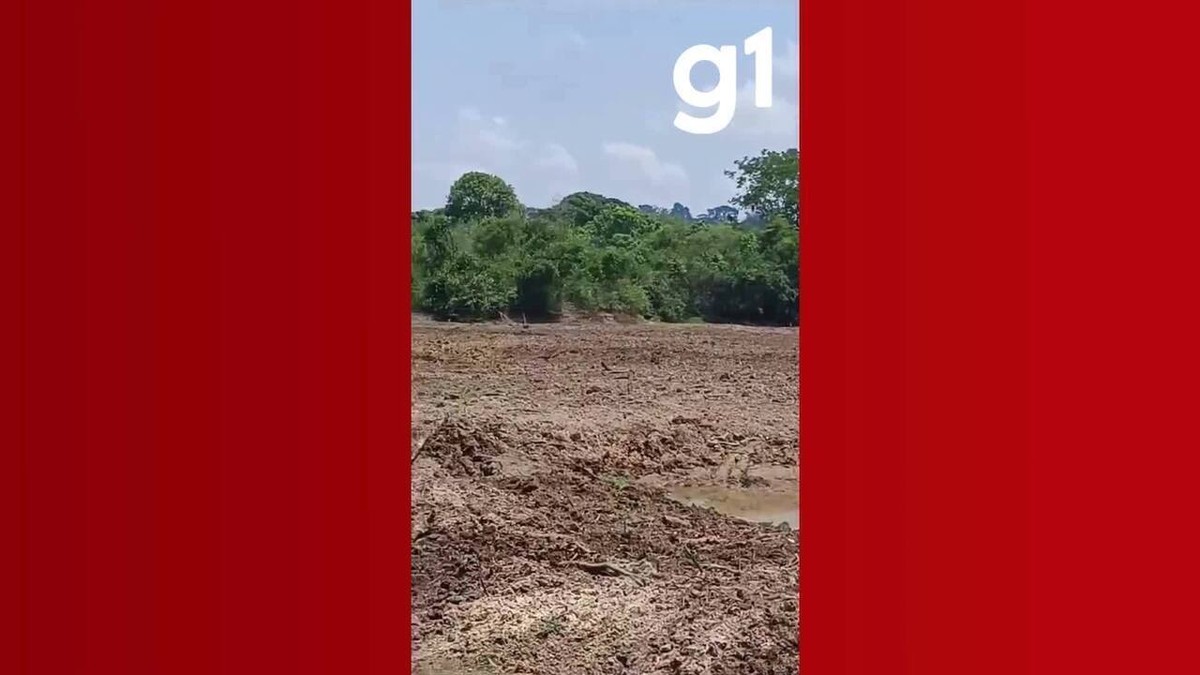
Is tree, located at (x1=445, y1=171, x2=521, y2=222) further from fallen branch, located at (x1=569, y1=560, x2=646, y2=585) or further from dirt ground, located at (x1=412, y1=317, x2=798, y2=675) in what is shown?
fallen branch, located at (x1=569, y1=560, x2=646, y2=585)

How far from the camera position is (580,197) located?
11.7 metres

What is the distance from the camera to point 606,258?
10547 mm

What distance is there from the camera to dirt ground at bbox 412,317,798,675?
4.01 meters

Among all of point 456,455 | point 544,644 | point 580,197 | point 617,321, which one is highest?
point 580,197

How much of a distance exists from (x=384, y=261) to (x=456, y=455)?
413cm

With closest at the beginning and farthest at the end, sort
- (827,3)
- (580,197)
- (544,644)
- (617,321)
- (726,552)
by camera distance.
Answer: (827,3)
(544,644)
(726,552)
(617,321)
(580,197)

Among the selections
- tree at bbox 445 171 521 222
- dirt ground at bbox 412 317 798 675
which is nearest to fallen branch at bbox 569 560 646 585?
dirt ground at bbox 412 317 798 675

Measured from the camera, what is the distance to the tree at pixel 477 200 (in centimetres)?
1092

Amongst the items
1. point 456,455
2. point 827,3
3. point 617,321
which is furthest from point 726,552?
point 617,321

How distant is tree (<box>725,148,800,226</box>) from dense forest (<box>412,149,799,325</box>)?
0.03ft

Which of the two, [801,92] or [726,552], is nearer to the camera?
[801,92]

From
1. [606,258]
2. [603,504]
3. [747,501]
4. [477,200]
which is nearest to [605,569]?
[603,504]

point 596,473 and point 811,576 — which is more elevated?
point 811,576

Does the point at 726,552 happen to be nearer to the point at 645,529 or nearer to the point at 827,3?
the point at 645,529
